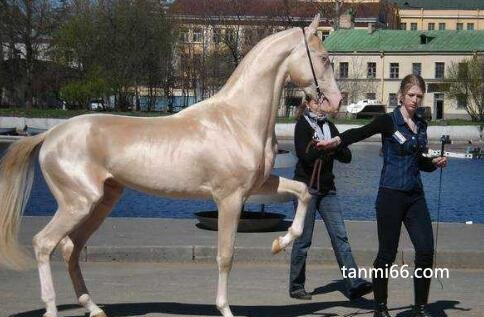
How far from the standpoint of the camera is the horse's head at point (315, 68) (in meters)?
8.25

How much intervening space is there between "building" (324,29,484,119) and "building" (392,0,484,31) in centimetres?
3931

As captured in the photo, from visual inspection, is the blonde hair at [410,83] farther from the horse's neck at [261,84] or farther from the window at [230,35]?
the window at [230,35]

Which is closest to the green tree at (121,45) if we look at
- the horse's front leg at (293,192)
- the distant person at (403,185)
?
the distant person at (403,185)

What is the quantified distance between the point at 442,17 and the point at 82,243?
5512 inches

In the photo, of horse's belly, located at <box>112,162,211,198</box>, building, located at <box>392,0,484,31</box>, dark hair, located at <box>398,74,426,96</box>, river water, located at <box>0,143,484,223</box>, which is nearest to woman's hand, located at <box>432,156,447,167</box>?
dark hair, located at <box>398,74,426,96</box>

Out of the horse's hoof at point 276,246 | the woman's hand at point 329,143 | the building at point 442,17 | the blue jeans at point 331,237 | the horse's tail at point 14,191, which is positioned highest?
the building at point 442,17

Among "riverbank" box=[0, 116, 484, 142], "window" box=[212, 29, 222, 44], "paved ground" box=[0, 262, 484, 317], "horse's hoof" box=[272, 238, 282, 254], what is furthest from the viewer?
"window" box=[212, 29, 222, 44]

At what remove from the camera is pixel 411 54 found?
101 meters

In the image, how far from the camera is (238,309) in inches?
376

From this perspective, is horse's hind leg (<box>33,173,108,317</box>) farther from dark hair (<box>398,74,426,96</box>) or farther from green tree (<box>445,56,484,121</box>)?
green tree (<box>445,56,484,121</box>)

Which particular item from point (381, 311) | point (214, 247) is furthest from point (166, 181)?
point (214, 247)

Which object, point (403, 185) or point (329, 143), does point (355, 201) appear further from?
point (403, 185)

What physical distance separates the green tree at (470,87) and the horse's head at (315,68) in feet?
256

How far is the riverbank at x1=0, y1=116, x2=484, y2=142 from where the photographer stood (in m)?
66.2
